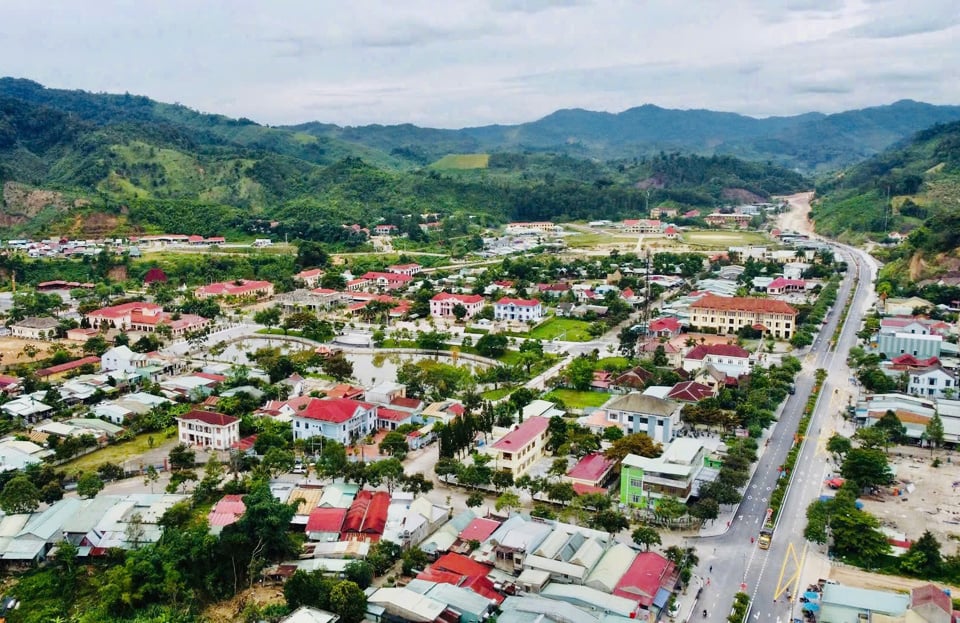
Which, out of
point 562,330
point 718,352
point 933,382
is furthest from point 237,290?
point 933,382

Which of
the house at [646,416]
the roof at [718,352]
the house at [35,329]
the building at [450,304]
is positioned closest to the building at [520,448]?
the house at [646,416]

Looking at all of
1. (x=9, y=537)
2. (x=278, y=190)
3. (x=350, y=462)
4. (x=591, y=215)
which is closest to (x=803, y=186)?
(x=591, y=215)

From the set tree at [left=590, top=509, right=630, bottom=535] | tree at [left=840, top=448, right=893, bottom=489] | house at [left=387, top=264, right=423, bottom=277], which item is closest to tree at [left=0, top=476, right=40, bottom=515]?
tree at [left=590, top=509, right=630, bottom=535]

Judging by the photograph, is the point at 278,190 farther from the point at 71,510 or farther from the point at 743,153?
the point at 743,153

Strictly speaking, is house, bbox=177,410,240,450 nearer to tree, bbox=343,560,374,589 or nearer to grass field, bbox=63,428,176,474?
grass field, bbox=63,428,176,474

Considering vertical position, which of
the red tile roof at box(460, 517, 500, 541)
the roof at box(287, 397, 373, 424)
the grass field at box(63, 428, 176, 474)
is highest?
the roof at box(287, 397, 373, 424)

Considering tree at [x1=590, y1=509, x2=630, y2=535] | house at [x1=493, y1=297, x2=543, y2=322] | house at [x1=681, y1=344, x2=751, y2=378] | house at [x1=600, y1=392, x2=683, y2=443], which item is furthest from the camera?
house at [x1=493, y1=297, x2=543, y2=322]

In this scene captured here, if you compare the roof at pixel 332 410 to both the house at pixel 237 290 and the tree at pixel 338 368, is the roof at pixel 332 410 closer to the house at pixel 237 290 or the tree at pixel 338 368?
the tree at pixel 338 368

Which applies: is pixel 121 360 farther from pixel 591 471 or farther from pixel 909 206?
pixel 909 206
